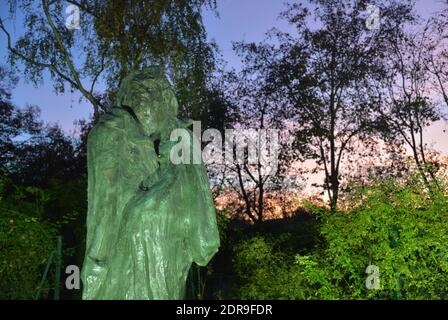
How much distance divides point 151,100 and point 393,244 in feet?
14.5

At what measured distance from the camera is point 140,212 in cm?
344

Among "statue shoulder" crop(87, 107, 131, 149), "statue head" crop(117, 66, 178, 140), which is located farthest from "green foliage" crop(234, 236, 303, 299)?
"statue shoulder" crop(87, 107, 131, 149)

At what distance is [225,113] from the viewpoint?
1003 inches

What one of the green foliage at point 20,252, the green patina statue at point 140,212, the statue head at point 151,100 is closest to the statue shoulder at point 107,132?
the green patina statue at point 140,212

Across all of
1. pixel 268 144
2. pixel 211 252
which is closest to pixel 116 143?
pixel 211 252

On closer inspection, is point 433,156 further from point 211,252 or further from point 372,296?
point 211,252

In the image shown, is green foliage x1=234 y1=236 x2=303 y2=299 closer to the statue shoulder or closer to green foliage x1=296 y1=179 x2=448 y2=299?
green foliage x1=296 y1=179 x2=448 y2=299

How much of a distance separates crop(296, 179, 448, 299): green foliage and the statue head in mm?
3500

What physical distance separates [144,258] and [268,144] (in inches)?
853

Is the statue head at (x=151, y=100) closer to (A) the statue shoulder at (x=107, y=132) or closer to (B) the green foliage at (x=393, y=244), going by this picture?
(A) the statue shoulder at (x=107, y=132)

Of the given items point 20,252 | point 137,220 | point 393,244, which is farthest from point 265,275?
point 137,220

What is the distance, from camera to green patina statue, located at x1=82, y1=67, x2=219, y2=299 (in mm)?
3451

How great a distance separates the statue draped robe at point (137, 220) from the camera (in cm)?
345

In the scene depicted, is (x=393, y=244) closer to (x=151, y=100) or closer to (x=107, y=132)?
(x=151, y=100)
